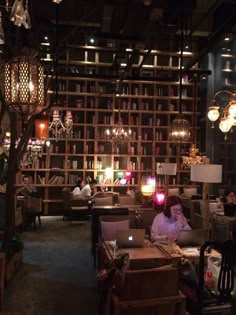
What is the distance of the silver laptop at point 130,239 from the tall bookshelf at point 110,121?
6.09 meters

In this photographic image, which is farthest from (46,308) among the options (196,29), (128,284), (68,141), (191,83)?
(191,83)

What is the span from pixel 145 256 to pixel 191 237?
37.1 inches

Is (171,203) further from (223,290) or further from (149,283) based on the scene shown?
(149,283)

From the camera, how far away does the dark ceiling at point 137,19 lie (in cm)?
516

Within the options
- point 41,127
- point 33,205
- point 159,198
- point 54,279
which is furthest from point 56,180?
point 54,279

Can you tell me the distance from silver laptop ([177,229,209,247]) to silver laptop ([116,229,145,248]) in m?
0.57

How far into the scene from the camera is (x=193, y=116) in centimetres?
1034

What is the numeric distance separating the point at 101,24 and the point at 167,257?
6162 millimetres

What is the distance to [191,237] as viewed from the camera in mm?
4098

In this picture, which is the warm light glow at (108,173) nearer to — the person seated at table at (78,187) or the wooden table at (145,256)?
the person seated at table at (78,187)

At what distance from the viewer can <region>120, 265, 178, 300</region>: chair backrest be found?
2.78 m

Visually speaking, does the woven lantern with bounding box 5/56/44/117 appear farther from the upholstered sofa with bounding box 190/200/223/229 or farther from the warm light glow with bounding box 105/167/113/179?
the warm light glow with bounding box 105/167/113/179

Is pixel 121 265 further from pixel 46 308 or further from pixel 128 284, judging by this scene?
pixel 46 308

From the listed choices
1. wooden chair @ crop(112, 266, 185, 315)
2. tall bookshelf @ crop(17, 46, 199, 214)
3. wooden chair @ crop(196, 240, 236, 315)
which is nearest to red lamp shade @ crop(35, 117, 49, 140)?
tall bookshelf @ crop(17, 46, 199, 214)
